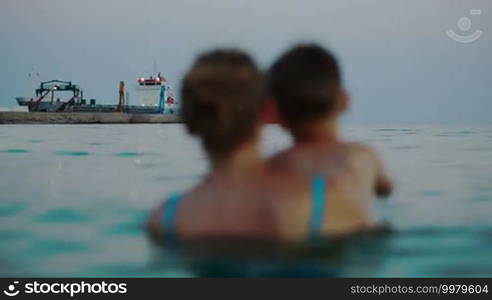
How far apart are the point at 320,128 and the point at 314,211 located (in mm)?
352

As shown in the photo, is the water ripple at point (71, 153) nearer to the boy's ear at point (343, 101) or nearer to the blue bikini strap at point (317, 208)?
the boy's ear at point (343, 101)

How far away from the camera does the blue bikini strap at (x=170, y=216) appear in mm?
2281

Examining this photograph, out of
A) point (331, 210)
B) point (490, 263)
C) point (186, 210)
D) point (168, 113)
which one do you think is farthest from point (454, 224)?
point (168, 113)

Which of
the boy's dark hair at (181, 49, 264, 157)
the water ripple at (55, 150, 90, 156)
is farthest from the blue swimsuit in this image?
the water ripple at (55, 150, 90, 156)

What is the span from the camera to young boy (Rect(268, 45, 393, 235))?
2336 millimetres

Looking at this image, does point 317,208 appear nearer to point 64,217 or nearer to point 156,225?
point 156,225

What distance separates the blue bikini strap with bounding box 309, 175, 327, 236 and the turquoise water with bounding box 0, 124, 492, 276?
0.11m

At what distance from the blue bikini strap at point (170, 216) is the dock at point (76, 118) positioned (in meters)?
37.2

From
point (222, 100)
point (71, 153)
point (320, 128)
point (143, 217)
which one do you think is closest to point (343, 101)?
point (320, 128)

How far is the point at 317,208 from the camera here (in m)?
2.23

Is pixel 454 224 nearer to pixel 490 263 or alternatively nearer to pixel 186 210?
pixel 490 263

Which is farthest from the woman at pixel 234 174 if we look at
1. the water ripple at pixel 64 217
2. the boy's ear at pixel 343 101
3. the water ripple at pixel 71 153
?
the water ripple at pixel 71 153

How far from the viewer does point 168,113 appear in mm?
50719

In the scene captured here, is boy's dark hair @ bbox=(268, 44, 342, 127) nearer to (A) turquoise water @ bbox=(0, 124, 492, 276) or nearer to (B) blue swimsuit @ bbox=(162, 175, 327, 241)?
(B) blue swimsuit @ bbox=(162, 175, 327, 241)
